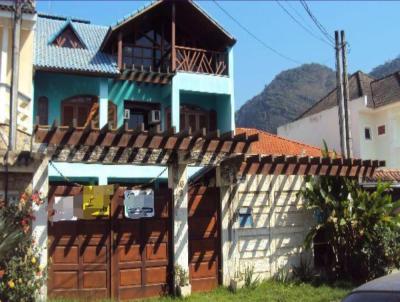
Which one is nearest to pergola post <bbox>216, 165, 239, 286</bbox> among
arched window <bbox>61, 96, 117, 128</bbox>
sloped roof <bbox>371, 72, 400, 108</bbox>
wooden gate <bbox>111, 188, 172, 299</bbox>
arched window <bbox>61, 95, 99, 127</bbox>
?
wooden gate <bbox>111, 188, 172, 299</bbox>

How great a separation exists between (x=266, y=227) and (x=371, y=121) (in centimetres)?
1759

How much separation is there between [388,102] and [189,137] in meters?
19.2

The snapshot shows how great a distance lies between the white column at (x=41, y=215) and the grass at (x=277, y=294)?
7.54ft

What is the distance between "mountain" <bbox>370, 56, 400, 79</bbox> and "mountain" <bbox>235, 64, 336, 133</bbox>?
751 centimetres

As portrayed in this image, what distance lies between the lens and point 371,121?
27.5m

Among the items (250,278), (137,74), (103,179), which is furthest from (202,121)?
(250,278)

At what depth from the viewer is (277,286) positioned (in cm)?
1154

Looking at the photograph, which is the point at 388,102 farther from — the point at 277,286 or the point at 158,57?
the point at 277,286

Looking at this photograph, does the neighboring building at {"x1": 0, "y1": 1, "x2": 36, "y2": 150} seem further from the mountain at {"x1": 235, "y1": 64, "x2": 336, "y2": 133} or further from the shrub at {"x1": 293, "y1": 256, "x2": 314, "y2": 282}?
the mountain at {"x1": 235, "y1": 64, "x2": 336, "y2": 133}

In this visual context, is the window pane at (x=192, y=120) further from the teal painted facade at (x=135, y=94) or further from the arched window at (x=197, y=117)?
the teal painted facade at (x=135, y=94)

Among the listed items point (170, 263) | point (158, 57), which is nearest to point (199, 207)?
point (170, 263)

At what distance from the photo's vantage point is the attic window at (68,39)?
19.2 m

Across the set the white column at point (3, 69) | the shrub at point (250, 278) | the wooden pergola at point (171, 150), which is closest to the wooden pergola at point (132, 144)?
the wooden pergola at point (171, 150)

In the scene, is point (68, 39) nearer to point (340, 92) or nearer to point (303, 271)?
point (340, 92)
